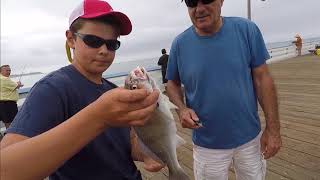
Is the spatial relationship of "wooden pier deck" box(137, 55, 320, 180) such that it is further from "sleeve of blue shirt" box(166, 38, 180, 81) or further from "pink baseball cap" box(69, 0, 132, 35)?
"pink baseball cap" box(69, 0, 132, 35)

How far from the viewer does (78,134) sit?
1.24 meters

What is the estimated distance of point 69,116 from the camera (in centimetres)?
182

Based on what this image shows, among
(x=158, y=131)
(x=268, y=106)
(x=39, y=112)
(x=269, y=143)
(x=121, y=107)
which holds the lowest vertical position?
(x=269, y=143)

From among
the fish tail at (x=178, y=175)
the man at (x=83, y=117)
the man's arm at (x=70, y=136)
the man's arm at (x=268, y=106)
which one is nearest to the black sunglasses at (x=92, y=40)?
the man at (x=83, y=117)

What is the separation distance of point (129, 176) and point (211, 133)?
1.19 meters

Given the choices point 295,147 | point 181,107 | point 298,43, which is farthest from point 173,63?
point 298,43

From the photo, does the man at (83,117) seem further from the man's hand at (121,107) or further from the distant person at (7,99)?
the distant person at (7,99)

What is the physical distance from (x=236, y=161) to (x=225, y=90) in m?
0.76

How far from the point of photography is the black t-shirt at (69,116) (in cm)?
156

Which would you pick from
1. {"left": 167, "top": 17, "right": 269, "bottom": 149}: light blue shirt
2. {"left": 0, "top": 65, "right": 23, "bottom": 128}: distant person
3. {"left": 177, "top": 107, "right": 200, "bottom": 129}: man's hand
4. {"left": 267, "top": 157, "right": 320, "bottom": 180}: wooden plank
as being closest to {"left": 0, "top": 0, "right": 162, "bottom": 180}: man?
{"left": 177, "top": 107, "right": 200, "bottom": 129}: man's hand

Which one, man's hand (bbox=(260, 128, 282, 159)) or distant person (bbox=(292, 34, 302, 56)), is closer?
man's hand (bbox=(260, 128, 282, 159))

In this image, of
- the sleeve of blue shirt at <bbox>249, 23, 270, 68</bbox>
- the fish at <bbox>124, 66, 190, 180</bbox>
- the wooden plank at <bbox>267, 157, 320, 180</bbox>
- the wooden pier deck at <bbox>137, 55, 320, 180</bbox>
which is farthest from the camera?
the wooden pier deck at <bbox>137, 55, 320, 180</bbox>

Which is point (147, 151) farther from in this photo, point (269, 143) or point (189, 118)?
point (269, 143)

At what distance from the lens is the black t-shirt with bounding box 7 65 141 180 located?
156cm
